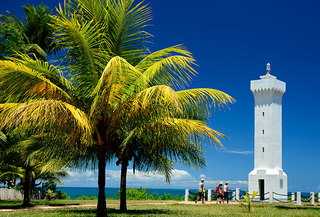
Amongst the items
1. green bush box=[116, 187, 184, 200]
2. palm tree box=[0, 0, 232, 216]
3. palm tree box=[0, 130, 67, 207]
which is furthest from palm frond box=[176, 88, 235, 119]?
green bush box=[116, 187, 184, 200]

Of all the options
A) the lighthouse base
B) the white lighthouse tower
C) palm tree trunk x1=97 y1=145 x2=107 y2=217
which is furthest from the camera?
the white lighthouse tower

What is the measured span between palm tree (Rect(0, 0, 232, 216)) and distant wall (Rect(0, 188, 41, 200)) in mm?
21927

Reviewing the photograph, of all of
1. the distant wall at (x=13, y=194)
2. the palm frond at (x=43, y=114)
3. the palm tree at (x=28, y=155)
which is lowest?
the distant wall at (x=13, y=194)

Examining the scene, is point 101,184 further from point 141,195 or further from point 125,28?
point 141,195

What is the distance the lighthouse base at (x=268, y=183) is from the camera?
3881 centimetres

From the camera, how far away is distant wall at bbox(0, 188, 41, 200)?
33.2 metres

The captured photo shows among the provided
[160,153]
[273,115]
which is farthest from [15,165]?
[273,115]

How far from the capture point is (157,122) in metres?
13.2

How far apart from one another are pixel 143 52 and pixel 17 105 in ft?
16.2

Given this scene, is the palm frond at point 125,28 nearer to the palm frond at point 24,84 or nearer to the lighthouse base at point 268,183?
the palm frond at point 24,84

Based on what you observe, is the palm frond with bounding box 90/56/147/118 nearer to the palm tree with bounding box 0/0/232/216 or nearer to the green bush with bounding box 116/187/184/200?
the palm tree with bounding box 0/0/232/216

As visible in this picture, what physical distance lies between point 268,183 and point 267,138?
4420 millimetres

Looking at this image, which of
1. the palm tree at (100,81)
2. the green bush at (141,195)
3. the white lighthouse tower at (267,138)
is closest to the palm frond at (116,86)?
the palm tree at (100,81)

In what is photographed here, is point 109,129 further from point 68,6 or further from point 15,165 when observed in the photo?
point 15,165
